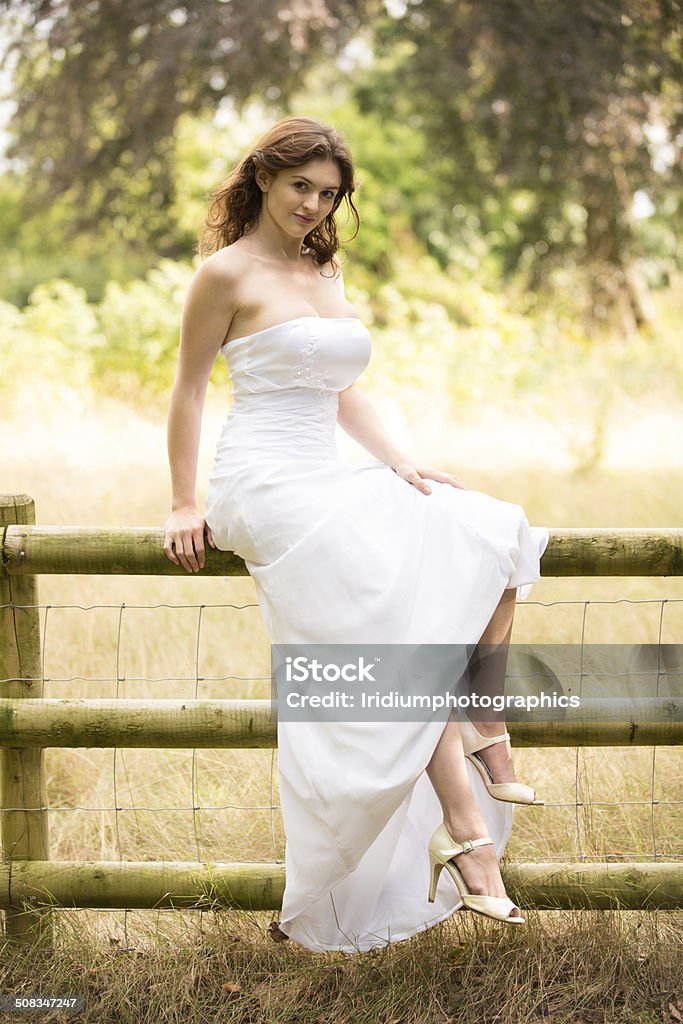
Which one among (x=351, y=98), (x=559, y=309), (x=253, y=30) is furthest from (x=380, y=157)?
(x=253, y=30)

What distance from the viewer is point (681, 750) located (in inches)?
135

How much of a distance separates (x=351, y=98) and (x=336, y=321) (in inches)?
632

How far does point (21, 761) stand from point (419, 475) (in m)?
1.31

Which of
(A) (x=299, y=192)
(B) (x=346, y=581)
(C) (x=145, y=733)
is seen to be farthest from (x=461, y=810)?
(A) (x=299, y=192)

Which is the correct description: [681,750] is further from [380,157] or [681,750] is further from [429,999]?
[380,157]

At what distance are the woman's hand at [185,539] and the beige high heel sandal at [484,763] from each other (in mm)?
780

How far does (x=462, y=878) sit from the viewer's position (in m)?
2.15

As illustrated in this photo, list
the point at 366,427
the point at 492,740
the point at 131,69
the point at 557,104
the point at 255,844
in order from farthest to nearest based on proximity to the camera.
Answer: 1. the point at 131,69
2. the point at 557,104
3. the point at 255,844
4. the point at 366,427
5. the point at 492,740

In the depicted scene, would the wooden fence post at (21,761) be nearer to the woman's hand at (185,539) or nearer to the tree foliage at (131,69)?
the woman's hand at (185,539)

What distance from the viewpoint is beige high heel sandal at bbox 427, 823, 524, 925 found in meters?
2.09

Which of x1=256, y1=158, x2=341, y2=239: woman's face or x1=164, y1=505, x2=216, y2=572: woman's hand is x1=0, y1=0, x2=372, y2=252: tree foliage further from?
x1=164, y1=505, x2=216, y2=572: woman's hand

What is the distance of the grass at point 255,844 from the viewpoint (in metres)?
2.40

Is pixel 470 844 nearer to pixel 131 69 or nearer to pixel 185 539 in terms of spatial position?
pixel 185 539

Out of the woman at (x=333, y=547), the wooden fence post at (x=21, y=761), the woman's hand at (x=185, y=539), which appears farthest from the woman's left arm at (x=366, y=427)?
the wooden fence post at (x=21, y=761)
